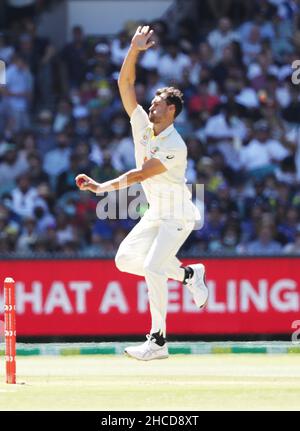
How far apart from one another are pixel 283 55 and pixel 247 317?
5927 millimetres

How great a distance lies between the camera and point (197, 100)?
18.3m

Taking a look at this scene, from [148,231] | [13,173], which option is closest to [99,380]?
[148,231]

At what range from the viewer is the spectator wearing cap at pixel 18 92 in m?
18.5

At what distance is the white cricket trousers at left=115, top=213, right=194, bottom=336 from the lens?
33.2 feet

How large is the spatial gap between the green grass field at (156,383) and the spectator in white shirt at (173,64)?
760 cm

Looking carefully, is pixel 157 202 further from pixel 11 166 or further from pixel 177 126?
pixel 177 126

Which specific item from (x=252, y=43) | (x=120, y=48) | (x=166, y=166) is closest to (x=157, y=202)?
(x=166, y=166)

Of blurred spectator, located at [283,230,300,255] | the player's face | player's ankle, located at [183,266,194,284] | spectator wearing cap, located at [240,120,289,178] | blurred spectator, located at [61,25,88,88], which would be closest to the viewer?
the player's face

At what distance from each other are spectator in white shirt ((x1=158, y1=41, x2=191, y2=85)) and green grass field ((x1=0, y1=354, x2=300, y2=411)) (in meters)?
7.60

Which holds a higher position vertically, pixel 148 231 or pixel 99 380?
pixel 148 231

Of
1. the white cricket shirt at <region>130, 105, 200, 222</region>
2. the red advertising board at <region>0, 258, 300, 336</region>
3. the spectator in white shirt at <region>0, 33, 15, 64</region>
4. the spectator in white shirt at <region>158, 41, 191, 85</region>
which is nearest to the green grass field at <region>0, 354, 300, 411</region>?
the white cricket shirt at <region>130, 105, 200, 222</region>

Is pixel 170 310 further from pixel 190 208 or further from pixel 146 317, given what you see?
pixel 190 208

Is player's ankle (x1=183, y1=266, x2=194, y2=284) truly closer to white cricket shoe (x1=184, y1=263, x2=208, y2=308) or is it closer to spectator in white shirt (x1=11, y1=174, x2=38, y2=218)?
white cricket shoe (x1=184, y1=263, x2=208, y2=308)

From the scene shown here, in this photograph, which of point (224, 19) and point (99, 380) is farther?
point (224, 19)
